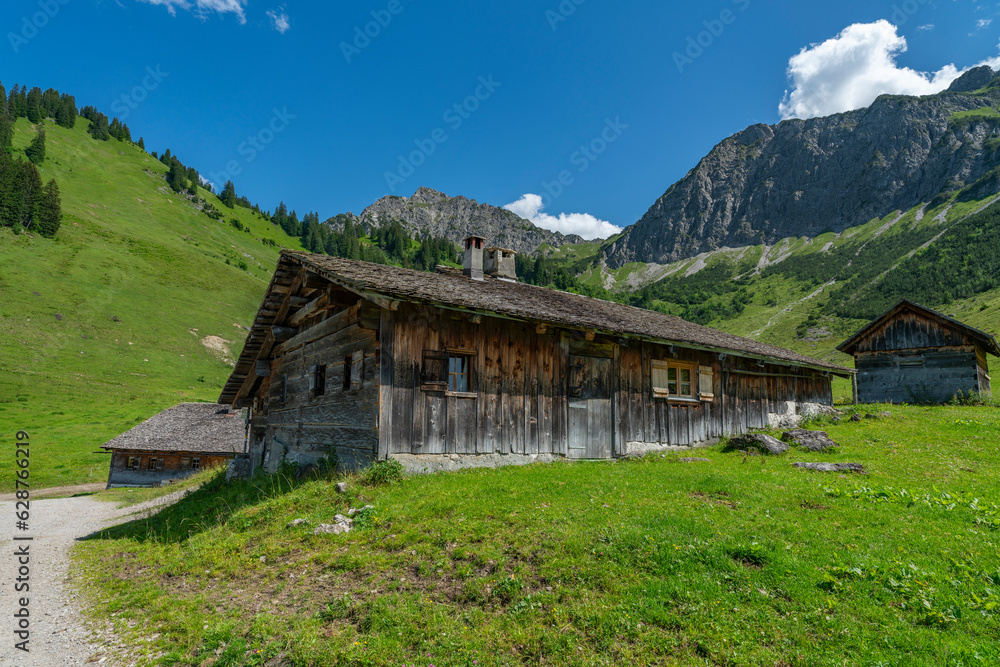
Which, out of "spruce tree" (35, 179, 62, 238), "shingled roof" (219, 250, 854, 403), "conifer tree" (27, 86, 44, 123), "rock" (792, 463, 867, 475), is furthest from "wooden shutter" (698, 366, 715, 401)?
"conifer tree" (27, 86, 44, 123)

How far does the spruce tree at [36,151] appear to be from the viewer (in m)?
118

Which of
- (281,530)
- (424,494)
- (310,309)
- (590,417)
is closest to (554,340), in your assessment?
(590,417)

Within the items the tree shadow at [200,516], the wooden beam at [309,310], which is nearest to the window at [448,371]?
the wooden beam at [309,310]

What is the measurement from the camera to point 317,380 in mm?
14828

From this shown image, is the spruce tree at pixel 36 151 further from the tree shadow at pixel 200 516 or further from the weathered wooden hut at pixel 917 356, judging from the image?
the weathered wooden hut at pixel 917 356

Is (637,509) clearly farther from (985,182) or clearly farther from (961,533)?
(985,182)

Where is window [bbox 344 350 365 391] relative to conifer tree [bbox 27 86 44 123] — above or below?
below

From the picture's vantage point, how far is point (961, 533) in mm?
7133

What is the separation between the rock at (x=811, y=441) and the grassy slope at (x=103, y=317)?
4628 cm

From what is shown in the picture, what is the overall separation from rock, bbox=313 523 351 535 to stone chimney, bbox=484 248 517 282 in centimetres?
1280

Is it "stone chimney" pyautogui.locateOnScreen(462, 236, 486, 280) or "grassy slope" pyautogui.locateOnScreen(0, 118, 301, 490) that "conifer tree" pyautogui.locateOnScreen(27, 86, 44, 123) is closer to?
"grassy slope" pyautogui.locateOnScreen(0, 118, 301, 490)

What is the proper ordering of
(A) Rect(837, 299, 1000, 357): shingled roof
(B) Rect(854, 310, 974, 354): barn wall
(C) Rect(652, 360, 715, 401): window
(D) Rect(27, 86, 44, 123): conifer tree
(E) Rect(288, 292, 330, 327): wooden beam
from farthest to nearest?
(D) Rect(27, 86, 44, 123): conifer tree → (B) Rect(854, 310, 974, 354): barn wall → (A) Rect(837, 299, 1000, 357): shingled roof → (C) Rect(652, 360, 715, 401): window → (E) Rect(288, 292, 330, 327): wooden beam

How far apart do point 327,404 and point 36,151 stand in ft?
514

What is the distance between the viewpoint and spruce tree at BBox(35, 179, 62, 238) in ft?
271
